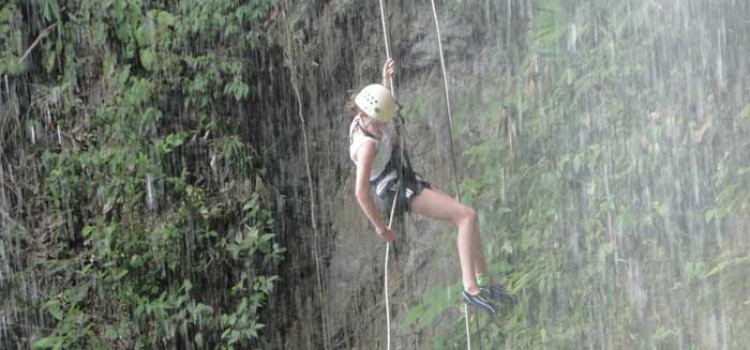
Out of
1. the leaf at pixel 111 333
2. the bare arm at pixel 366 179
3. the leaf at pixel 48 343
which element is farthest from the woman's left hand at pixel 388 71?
the leaf at pixel 48 343

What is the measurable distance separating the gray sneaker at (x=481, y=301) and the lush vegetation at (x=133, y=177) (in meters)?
3.65

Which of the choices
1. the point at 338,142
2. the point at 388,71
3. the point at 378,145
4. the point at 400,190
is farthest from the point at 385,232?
the point at 338,142

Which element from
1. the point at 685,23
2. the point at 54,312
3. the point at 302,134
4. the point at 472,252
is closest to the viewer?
the point at 472,252

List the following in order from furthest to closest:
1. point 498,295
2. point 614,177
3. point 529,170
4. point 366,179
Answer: point 529,170
point 614,177
point 498,295
point 366,179

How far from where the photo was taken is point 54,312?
24.8ft

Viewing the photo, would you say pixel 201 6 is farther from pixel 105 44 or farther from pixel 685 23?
pixel 685 23

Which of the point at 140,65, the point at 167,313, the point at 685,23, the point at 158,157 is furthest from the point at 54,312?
the point at 685,23

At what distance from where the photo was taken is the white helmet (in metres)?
3.83

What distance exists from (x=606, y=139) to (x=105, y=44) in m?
4.27

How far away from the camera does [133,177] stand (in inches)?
306

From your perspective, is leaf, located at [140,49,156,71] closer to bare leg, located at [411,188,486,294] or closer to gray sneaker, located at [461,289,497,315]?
bare leg, located at [411,188,486,294]

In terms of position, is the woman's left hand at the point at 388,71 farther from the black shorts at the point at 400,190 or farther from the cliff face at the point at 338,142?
the cliff face at the point at 338,142

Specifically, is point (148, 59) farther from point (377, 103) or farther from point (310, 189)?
point (377, 103)

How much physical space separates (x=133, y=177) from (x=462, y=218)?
14.3ft
